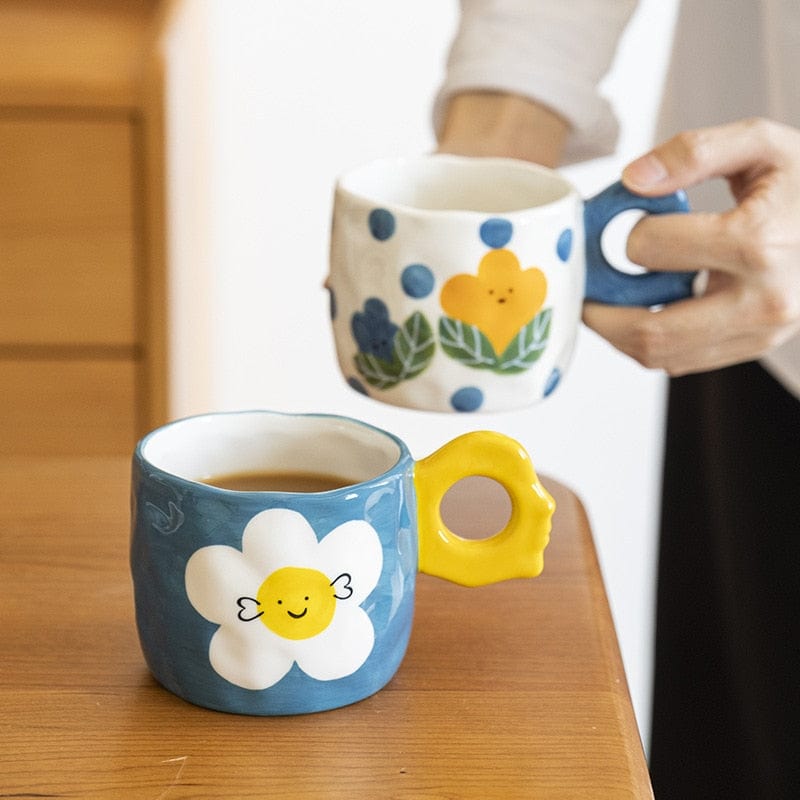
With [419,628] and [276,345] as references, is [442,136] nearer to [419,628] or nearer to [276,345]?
[419,628]

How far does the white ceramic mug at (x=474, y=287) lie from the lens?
64 cm

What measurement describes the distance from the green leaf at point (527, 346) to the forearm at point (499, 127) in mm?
229

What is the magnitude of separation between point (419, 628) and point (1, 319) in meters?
1.02

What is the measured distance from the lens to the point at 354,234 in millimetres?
658

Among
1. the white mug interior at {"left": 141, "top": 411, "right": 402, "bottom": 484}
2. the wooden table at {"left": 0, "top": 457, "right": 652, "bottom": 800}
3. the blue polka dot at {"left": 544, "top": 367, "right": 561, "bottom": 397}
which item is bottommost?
the wooden table at {"left": 0, "top": 457, "right": 652, "bottom": 800}

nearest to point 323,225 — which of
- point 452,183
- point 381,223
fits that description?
point 452,183

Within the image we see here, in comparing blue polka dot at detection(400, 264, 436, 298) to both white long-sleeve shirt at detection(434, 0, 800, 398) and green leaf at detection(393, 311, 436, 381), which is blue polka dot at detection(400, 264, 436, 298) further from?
white long-sleeve shirt at detection(434, 0, 800, 398)

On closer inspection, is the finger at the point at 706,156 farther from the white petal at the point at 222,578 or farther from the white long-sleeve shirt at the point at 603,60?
the white petal at the point at 222,578

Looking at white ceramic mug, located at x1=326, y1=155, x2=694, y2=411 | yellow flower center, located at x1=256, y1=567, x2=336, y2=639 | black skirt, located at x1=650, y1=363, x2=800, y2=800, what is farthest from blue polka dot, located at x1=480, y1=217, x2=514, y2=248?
black skirt, located at x1=650, y1=363, x2=800, y2=800

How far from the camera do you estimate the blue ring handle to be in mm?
692

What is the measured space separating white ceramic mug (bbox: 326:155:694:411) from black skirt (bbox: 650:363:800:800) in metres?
0.28

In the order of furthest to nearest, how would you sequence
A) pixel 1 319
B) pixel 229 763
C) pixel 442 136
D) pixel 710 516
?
pixel 1 319 → pixel 710 516 → pixel 442 136 → pixel 229 763

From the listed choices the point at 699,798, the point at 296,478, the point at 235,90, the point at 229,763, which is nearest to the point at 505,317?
the point at 296,478

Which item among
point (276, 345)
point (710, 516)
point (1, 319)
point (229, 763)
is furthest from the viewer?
point (276, 345)
